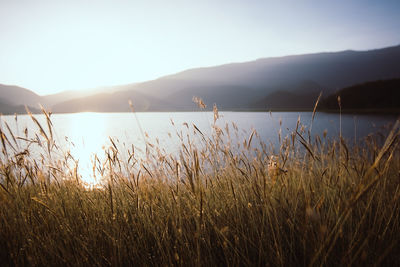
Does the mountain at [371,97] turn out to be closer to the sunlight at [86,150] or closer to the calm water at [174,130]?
the calm water at [174,130]

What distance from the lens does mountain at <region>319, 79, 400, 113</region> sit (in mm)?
35772

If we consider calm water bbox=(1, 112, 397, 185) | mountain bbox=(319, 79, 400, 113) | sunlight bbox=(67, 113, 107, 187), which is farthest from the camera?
mountain bbox=(319, 79, 400, 113)

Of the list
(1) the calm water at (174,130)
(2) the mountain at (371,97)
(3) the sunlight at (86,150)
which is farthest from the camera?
(2) the mountain at (371,97)

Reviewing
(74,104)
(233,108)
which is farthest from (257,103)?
(74,104)

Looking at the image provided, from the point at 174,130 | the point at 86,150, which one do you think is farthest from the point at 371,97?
the point at 86,150

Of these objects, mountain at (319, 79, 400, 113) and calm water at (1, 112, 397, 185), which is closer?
calm water at (1, 112, 397, 185)

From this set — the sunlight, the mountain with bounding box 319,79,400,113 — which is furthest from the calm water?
the mountain with bounding box 319,79,400,113

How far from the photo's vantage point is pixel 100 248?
1377mm

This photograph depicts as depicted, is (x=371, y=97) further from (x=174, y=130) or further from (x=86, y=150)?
(x=86, y=150)

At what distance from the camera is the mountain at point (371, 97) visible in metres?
35.8

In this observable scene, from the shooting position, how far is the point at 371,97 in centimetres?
3866

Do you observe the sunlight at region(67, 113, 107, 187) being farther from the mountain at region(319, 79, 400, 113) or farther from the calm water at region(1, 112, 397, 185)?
the mountain at region(319, 79, 400, 113)

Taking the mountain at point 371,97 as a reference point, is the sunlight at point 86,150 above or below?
below

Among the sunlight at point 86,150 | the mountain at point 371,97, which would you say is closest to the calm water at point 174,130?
the sunlight at point 86,150
